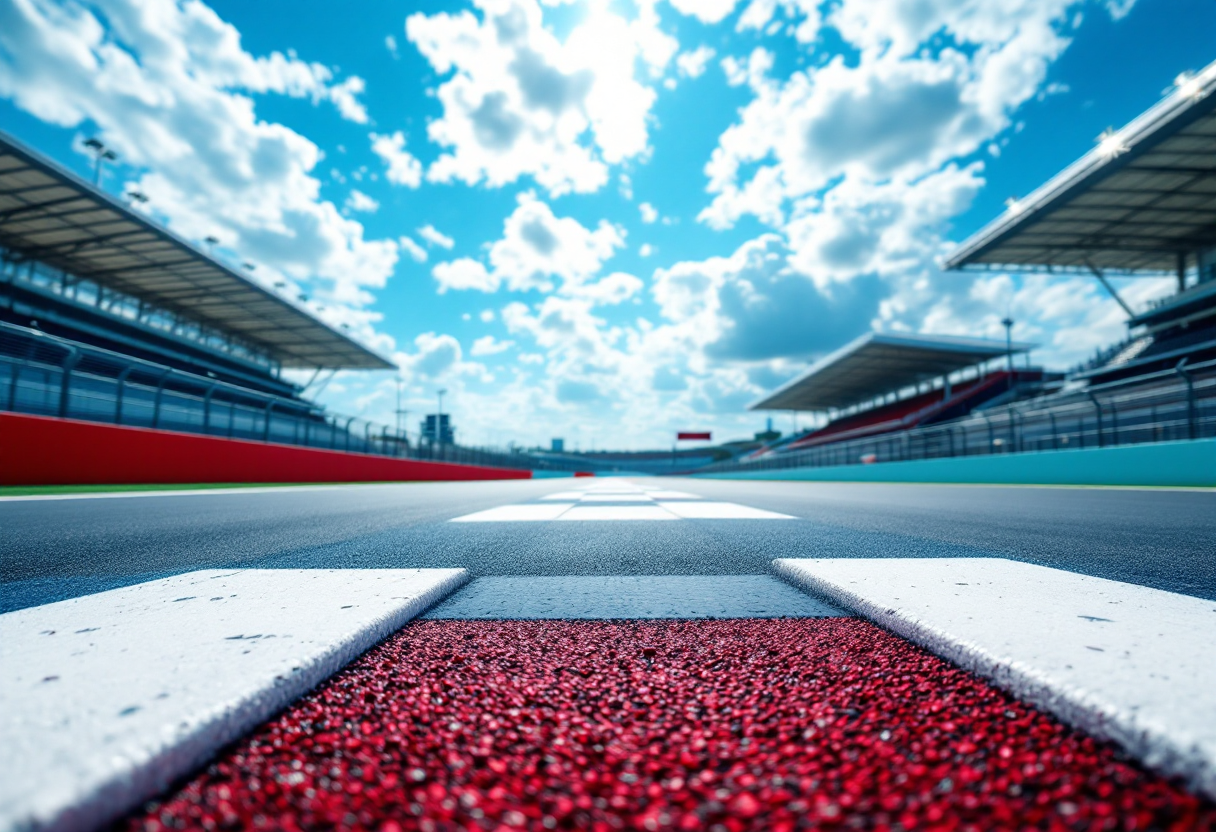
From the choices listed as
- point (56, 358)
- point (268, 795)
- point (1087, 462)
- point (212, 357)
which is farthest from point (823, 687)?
point (212, 357)

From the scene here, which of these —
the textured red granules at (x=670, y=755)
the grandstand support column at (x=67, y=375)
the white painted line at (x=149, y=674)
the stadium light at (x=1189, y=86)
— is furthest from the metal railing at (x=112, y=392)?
the stadium light at (x=1189, y=86)

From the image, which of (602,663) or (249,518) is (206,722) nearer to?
(602,663)

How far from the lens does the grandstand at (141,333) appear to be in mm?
8758

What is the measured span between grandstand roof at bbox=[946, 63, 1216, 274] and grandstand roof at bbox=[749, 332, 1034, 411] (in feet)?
27.0

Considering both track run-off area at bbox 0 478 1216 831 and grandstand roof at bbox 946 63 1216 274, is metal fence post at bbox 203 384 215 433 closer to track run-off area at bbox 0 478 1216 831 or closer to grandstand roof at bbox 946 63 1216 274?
track run-off area at bbox 0 478 1216 831

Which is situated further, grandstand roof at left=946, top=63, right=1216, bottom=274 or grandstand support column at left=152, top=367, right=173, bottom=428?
grandstand roof at left=946, top=63, right=1216, bottom=274

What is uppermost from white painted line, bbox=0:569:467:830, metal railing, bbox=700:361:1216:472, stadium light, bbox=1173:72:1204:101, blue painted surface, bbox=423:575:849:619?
stadium light, bbox=1173:72:1204:101

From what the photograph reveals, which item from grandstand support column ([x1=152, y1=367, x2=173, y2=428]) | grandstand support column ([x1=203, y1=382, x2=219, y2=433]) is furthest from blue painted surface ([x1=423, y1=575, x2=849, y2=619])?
grandstand support column ([x1=203, y1=382, x2=219, y2=433])

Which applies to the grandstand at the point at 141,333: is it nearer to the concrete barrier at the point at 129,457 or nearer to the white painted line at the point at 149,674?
the concrete barrier at the point at 129,457

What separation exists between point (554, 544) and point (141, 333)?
39.6 metres

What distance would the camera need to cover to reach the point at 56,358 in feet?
27.0

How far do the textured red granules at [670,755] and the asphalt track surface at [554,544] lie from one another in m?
1.16

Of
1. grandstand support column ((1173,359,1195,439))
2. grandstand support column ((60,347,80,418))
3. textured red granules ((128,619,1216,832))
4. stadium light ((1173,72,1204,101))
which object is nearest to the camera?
textured red granules ((128,619,1216,832))

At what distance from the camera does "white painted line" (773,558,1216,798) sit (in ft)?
2.50
